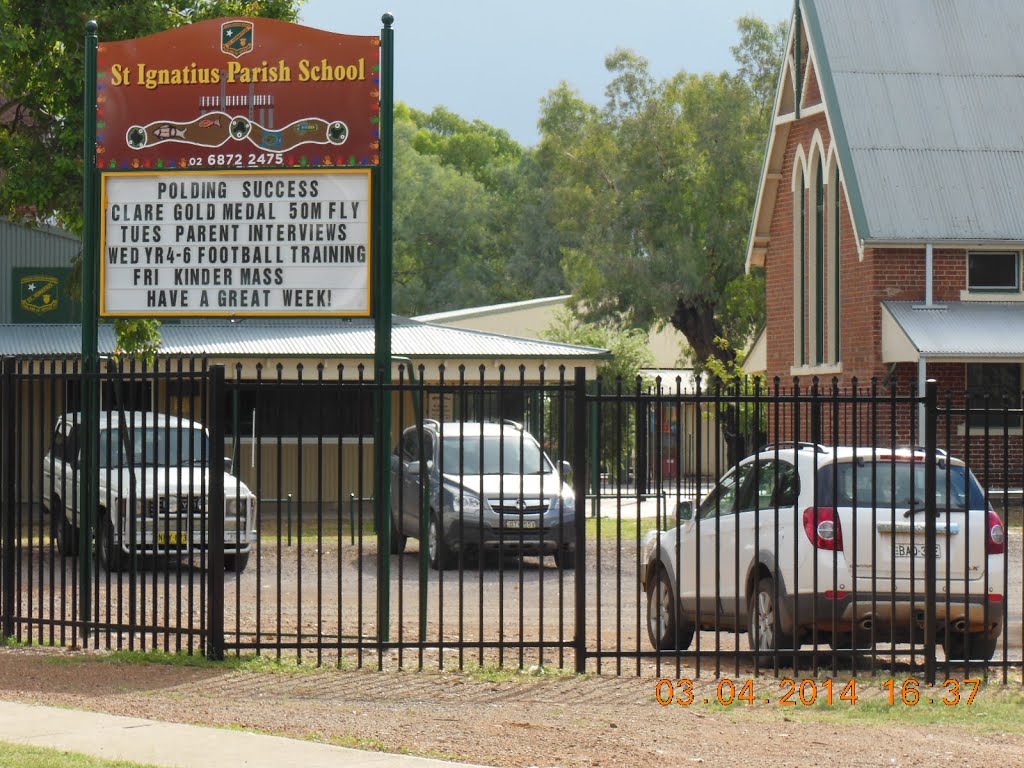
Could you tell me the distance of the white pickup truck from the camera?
10688mm

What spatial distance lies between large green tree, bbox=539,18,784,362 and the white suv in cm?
3729

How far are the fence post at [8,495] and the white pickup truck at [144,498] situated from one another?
0.31 m

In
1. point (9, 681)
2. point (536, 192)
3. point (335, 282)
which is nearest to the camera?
point (9, 681)

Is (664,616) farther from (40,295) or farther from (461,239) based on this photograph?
(461,239)

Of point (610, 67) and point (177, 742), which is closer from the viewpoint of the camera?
point (177, 742)

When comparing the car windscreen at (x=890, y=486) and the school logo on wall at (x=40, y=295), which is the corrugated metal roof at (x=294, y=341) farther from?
the car windscreen at (x=890, y=486)

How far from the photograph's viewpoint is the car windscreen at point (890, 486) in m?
11.0

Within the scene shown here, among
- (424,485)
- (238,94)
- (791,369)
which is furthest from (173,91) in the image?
(791,369)

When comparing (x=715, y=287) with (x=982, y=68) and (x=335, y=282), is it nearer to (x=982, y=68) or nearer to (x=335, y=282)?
(x=982, y=68)

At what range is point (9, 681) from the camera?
34.2 feet

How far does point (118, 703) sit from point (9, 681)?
1.22 metres

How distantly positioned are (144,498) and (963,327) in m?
20.0
